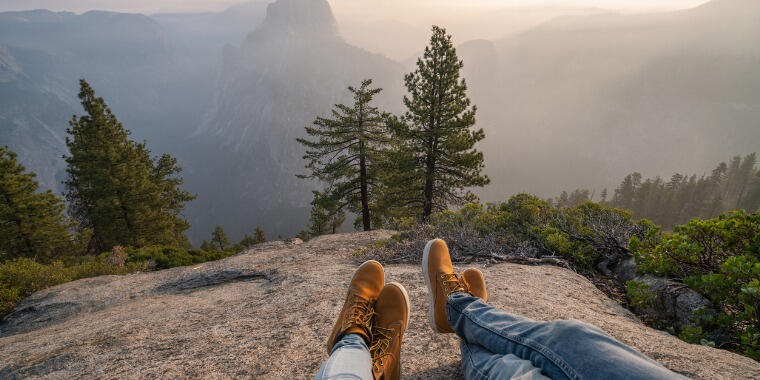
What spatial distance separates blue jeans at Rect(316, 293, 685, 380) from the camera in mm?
1390

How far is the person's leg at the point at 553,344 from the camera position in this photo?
1.37m

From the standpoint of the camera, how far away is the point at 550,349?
1556 mm

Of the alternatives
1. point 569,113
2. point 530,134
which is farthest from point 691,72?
point 530,134

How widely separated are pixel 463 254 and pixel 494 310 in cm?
336

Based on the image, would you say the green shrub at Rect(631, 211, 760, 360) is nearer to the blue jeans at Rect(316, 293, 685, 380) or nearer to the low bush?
the low bush

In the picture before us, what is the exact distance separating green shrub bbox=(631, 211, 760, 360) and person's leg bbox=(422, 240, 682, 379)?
1.93m

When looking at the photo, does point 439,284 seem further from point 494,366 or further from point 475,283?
point 494,366

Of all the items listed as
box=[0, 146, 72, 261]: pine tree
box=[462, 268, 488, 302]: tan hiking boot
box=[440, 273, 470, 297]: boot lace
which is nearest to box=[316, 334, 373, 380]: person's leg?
box=[440, 273, 470, 297]: boot lace

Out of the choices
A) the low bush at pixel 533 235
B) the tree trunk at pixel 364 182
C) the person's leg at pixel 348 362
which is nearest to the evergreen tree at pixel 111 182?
the tree trunk at pixel 364 182

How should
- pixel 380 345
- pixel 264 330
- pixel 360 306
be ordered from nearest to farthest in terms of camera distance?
1. pixel 380 345
2. pixel 360 306
3. pixel 264 330

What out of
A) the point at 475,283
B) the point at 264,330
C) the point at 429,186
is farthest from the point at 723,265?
the point at 429,186

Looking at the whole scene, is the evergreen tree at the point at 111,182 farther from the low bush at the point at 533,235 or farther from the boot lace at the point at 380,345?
the boot lace at the point at 380,345

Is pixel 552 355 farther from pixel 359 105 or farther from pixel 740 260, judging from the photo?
pixel 359 105

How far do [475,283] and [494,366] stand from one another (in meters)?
1.18
